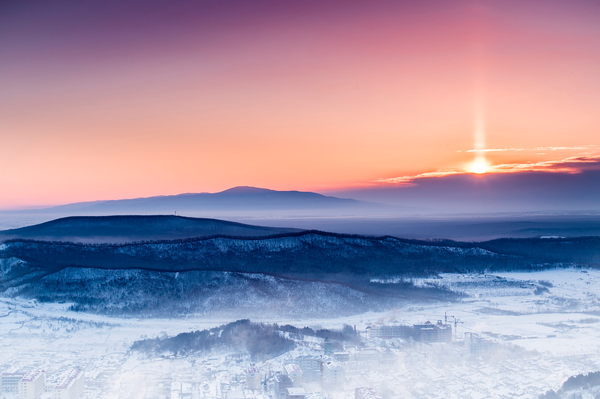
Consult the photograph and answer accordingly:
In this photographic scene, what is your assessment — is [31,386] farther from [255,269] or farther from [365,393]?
[255,269]

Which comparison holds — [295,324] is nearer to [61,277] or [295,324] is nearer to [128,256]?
[61,277]

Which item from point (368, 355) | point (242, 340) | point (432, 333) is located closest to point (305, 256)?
point (242, 340)

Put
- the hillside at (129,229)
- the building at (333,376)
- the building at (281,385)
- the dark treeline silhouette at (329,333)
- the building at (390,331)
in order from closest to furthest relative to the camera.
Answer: the building at (281,385)
the building at (333,376)
the dark treeline silhouette at (329,333)
the building at (390,331)
the hillside at (129,229)

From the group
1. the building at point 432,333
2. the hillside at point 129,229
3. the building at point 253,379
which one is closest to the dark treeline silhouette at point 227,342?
the building at point 253,379

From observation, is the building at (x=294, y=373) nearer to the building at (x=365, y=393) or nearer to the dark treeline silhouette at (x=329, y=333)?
the building at (x=365, y=393)

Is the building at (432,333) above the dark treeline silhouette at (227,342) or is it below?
above

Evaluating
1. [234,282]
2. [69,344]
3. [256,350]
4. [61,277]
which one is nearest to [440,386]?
[256,350]

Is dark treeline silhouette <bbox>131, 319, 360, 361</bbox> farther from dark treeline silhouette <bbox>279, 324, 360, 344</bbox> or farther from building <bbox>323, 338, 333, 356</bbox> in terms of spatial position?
building <bbox>323, 338, 333, 356</bbox>
